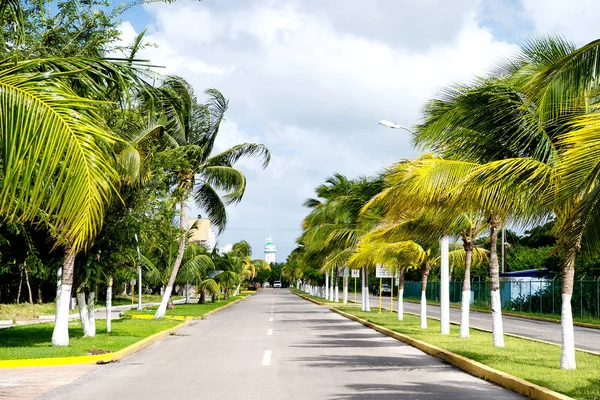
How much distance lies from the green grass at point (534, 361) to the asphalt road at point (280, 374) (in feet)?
2.07

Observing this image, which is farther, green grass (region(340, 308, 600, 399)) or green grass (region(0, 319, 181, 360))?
green grass (region(0, 319, 181, 360))

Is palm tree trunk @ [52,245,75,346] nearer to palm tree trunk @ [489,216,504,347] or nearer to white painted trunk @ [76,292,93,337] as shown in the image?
white painted trunk @ [76,292,93,337]

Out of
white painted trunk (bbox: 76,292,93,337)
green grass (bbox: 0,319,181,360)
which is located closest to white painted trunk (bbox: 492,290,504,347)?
green grass (bbox: 0,319,181,360)

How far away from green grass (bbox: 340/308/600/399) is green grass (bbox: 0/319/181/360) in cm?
766

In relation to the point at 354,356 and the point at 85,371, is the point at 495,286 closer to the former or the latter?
the point at 354,356

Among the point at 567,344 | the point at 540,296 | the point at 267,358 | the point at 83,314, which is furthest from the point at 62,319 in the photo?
the point at 540,296

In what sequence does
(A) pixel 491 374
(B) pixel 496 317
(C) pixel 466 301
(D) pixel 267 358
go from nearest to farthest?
(A) pixel 491 374
(D) pixel 267 358
(B) pixel 496 317
(C) pixel 466 301

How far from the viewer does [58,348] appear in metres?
15.3

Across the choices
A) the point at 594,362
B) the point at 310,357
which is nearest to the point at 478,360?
the point at 594,362

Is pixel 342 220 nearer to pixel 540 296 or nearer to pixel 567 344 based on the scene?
pixel 540 296

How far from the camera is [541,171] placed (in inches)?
452

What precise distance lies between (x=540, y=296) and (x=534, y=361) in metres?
29.0

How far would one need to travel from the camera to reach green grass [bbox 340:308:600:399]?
9.78m

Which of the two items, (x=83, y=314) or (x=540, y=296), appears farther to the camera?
(x=540, y=296)
